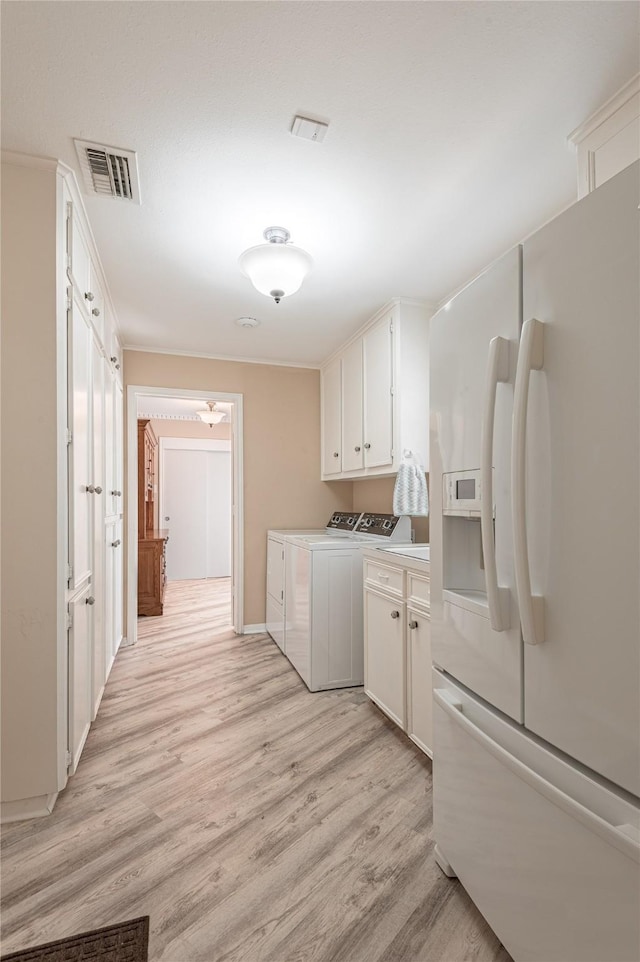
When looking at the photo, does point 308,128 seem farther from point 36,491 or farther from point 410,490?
point 410,490

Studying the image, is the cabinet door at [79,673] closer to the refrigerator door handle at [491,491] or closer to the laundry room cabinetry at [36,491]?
the laundry room cabinetry at [36,491]

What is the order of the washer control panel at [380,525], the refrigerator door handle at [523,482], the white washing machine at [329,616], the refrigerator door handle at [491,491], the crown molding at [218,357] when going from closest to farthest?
the refrigerator door handle at [523,482], the refrigerator door handle at [491,491], the white washing machine at [329,616], the washer control panel at [380,525], the crown molding at [218,357]

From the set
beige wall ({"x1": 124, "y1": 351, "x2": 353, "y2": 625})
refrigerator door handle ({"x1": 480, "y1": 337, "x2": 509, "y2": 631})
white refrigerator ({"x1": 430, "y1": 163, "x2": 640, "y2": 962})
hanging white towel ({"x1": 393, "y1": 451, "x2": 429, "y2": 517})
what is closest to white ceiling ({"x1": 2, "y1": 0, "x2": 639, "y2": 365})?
white refrigerator ({"x1": 430, "y1": 163, "x2": 640, "y2": 962})

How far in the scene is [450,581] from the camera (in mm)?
1491

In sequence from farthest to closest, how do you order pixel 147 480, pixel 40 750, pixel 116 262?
pixel 147 480, pixel 116 262, pixel 40 750

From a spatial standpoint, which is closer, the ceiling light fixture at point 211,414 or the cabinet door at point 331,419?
the cabinet door at point 331,419

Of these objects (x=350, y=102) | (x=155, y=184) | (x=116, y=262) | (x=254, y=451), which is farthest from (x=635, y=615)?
(x=254, y=451)

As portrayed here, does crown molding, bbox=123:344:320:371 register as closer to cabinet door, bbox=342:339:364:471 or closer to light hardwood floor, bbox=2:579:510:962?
cabinet door, bbox=342:339:364:471

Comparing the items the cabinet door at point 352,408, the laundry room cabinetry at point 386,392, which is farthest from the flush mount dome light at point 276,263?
the cabinet door at point 352,408

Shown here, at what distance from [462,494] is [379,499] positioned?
2.63 meters

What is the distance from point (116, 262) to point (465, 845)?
297cm

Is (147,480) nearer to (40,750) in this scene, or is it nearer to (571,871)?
(40,750)

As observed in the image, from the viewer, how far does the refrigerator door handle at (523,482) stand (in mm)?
1032

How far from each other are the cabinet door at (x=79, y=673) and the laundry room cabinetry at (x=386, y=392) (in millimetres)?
1926
